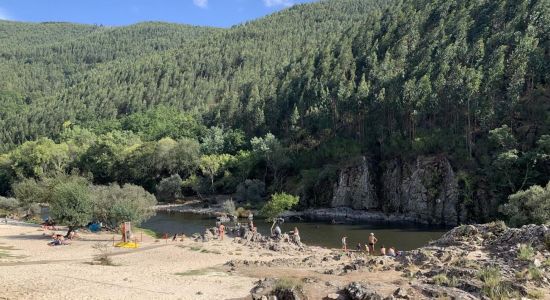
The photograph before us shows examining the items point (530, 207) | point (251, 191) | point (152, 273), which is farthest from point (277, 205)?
point (152, 273)

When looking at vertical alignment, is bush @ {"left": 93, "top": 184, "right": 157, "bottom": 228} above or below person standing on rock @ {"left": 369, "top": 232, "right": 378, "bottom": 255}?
above

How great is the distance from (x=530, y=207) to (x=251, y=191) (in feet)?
193

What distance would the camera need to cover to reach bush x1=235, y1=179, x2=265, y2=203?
328ft

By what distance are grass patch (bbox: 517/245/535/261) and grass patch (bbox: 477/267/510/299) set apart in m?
3.63

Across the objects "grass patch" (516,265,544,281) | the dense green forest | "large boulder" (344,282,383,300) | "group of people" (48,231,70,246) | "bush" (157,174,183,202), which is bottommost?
"group of people" (48,231,70,246)

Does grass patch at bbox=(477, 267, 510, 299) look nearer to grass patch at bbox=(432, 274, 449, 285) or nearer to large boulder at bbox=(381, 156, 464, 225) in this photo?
grass patch at bbox=(432, 274, 449, 285)

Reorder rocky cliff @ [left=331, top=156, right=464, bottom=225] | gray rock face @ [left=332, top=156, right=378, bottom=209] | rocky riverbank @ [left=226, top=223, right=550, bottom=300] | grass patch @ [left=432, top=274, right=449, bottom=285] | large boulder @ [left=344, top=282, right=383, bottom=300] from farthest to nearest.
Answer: gray rock face @ [left=332, top=156, right=378, bottom=209]
rocky cliff @ [left=331, top=156, right=464, bottom=225]
grass patch @ [left=432, top=274, right=449, bottom=285]
rocky riverbank @ [left=226, top=223, right=550, bottom=300]
large boulder @ [left=344, top=282, right=383, bottom=300]

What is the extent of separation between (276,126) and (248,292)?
105 metres

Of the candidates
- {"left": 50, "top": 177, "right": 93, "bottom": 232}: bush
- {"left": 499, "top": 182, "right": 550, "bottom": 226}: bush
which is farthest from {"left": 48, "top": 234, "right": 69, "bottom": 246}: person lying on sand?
{"left": 499, "top": 182, "right": 550, "bottom": 226}: bush

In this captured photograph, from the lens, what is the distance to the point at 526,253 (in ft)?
97.0

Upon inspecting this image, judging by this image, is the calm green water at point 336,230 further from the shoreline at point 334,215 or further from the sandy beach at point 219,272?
the sandy beach at point 219,272

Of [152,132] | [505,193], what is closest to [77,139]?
[152,132]

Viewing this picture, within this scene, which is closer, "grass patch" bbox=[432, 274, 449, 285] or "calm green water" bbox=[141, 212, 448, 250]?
"grass patch" bbox=[432, 274, 449, 285]

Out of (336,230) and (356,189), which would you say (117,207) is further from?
(356,189)
